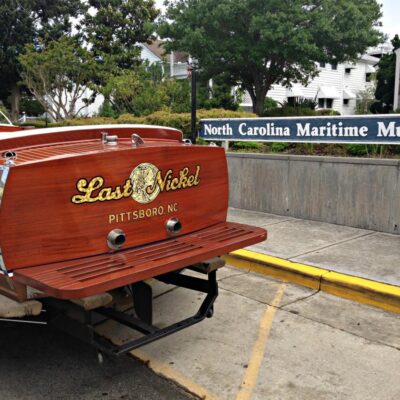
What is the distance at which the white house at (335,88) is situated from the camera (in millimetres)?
35750

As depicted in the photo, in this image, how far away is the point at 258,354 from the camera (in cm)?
380

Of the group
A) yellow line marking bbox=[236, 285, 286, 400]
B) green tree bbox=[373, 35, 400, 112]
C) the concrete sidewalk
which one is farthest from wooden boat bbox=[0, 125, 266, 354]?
green tree bbox=[373, 35, 400, 112]

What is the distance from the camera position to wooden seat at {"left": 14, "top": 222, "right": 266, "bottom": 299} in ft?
9.25

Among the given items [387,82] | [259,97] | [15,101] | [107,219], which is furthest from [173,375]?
[15,101]

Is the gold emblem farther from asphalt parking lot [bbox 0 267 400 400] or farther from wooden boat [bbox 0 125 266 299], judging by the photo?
asphalt parking lot [bbox 0 267 400 400]

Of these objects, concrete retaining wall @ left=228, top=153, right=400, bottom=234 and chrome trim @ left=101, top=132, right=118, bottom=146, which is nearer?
chrome trim @ left=101, top=132, right=118, bottom=146

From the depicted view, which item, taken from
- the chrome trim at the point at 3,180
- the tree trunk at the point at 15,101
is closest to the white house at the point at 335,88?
the tree trunk at the point at 15,101

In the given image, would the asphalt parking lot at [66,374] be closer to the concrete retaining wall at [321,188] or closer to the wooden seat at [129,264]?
the wooden seat at [129,264]

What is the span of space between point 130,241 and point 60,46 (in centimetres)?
2580

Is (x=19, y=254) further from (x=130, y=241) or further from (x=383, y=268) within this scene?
(x=383, y=268)

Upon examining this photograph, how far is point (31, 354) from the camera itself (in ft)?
12.6

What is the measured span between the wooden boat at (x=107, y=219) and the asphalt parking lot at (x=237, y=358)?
384 millimetres

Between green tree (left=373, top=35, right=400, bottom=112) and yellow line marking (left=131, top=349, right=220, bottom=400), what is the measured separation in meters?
25.1

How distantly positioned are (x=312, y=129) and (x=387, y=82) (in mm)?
22286
